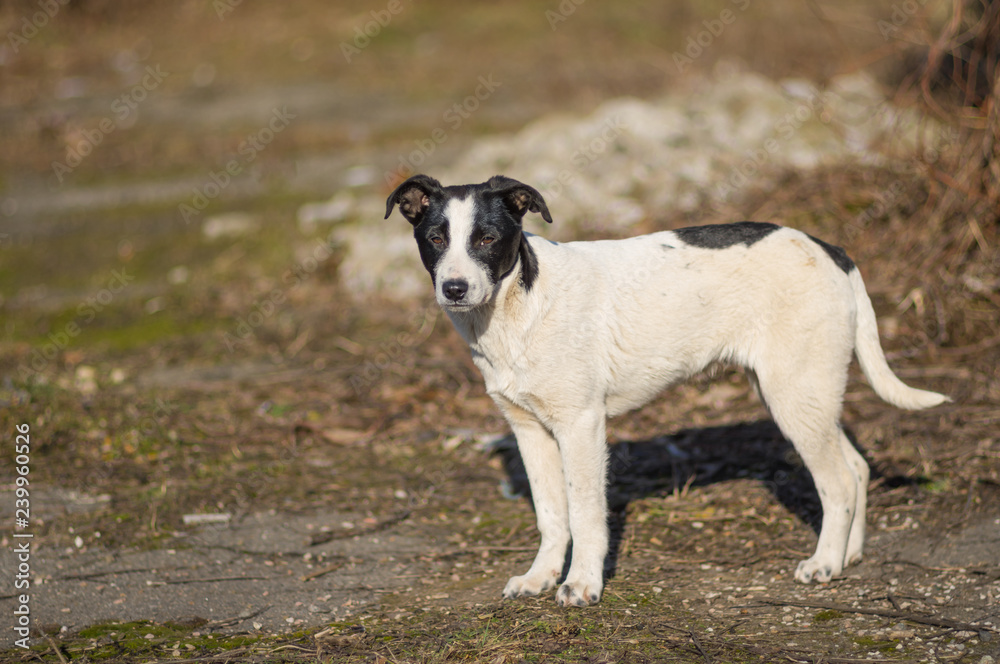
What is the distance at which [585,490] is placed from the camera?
4.26 m

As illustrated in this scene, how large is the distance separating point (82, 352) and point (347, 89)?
10475 mm

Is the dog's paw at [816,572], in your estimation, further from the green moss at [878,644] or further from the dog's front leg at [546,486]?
the dog's front leg at [546,486]

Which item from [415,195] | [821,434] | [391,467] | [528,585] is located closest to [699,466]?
[821,434]

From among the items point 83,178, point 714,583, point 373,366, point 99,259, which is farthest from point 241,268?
point 714,583

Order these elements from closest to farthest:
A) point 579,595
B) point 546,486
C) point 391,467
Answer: point 579,595
point 546,486
point 391,467

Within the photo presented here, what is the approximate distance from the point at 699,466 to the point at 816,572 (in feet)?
4.95

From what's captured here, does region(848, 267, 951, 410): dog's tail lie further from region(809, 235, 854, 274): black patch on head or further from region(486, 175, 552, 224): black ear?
region(486, 175, 552, 224): black ear

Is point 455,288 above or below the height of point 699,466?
above

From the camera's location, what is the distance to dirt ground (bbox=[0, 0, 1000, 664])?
405 centimetres

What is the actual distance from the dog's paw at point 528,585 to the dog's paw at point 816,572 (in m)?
1.22

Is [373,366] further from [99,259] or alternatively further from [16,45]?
[16,45]

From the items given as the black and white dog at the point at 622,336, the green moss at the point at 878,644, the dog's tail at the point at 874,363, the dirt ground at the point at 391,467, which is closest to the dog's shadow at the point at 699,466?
Result: the dirt ground at the point at 391,467

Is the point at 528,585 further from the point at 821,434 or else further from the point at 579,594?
the point at 821,434

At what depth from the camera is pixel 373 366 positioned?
744cm
